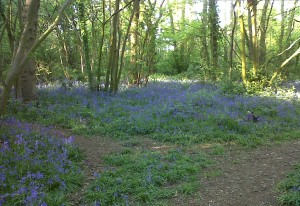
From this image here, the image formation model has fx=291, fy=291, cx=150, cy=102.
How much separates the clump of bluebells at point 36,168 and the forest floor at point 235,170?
30cm

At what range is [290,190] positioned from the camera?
439cm

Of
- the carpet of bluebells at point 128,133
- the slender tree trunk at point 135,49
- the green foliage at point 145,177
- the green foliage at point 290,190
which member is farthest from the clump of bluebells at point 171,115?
the slender tree trunk at point 135,49

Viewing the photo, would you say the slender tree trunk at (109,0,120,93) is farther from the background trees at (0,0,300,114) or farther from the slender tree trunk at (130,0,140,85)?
the slender tree trunk at (130,0,140,85)

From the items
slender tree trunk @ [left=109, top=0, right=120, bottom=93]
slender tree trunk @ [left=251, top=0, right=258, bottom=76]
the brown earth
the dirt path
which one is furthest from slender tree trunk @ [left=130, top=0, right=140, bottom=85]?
the dirt path

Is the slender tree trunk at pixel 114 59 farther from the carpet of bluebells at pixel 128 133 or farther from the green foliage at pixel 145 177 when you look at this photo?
the green foliage at pixel 145 177

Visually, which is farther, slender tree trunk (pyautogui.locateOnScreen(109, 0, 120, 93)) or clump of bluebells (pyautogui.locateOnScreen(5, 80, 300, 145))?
slender tree trunk (pyautogui.locateOnScreen(109, 0, 120, 93))

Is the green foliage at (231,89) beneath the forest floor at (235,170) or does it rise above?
above

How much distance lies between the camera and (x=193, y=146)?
676 cm

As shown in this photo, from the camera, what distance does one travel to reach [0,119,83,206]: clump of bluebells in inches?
156

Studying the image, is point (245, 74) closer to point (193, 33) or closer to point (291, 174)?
point (193, 33)

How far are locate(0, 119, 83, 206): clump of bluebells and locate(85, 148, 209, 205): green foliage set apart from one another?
481 millimetres

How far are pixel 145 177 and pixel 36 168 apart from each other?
1790mm

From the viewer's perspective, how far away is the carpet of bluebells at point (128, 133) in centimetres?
443

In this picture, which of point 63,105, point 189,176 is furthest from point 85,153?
point 63,105
